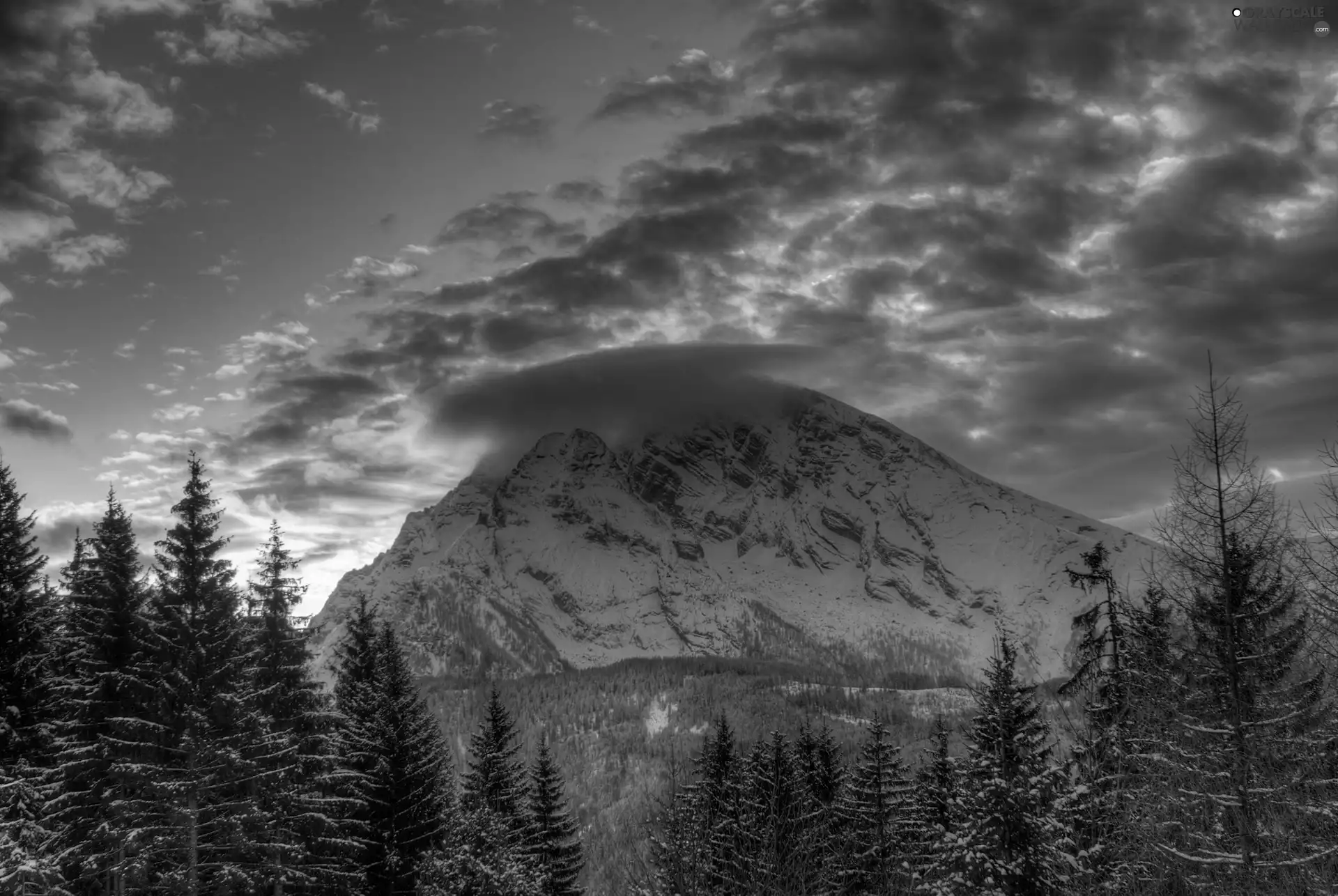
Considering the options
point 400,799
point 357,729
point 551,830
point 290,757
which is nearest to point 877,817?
point 551,830

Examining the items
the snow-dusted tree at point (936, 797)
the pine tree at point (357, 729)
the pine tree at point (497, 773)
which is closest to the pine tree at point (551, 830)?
the pine tree at point (497, 773)

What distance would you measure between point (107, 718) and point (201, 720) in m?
2.26

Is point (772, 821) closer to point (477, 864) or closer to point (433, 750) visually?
point (477, 864)

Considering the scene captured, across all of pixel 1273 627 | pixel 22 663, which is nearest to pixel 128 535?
pixel 22 663

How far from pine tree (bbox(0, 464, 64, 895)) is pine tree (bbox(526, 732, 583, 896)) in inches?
843

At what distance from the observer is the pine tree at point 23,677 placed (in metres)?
23.8

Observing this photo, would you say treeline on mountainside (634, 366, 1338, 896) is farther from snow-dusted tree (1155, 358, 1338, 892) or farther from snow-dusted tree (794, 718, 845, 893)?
snow-dusted tree (794, 718, 845, 893)

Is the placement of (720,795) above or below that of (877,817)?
above

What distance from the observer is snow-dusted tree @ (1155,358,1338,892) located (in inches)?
599

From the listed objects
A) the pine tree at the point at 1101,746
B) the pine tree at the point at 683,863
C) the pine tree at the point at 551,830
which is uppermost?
the pine tree at the point at 1101,746

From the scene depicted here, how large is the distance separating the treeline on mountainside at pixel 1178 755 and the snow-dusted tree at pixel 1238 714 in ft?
0.13

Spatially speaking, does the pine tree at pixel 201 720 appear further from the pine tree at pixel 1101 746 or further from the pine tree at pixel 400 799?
the pine tree at pixel 1101 746

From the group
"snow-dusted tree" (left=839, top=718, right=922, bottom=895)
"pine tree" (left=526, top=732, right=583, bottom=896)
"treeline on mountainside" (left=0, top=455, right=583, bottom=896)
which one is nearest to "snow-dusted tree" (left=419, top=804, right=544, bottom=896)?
"treeline on mountainside" (left=0, top=455, right=583, bottom=896)

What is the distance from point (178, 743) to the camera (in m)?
24.1
